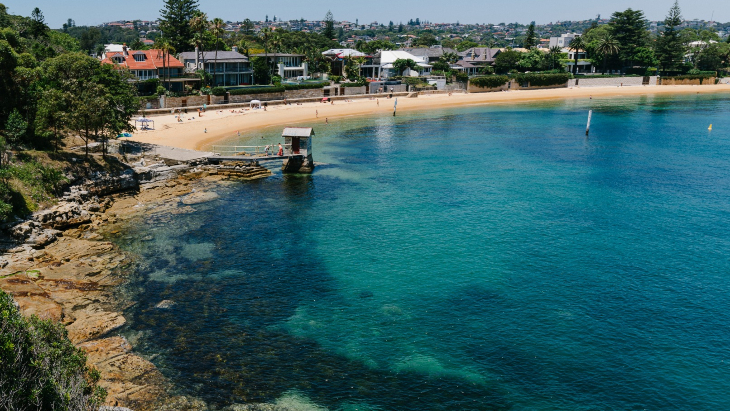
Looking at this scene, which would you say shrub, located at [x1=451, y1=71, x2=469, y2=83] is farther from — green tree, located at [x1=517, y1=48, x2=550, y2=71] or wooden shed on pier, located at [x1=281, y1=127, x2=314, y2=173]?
wooden shed on pier, located at [x1=281, y1=127, x2=314, y2=173]

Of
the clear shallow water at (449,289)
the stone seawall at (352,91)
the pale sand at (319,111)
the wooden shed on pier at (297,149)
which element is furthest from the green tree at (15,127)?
the stone seawall at (352,91)

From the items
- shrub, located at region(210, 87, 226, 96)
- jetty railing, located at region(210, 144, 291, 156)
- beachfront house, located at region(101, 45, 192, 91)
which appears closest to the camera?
jetty railing, located at region(210, 144, 291, 156)

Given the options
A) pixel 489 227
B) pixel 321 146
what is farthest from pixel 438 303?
pixel 321 146

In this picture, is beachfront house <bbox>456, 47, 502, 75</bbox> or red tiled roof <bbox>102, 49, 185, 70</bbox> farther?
beachfront house <bbox>456, 47, 502, 75</bbox>

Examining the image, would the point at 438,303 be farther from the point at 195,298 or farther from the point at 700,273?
the point at 700,273

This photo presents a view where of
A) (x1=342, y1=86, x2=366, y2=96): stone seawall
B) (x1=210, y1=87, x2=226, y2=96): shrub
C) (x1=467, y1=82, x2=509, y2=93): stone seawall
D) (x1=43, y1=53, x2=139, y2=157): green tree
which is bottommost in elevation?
(x1=43, y1=53, x2=139, y2=157): green tree

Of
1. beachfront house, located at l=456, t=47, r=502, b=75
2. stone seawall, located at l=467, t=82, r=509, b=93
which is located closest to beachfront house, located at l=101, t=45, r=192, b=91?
stone seawall, located at l=467, t=82, r=509, b=93

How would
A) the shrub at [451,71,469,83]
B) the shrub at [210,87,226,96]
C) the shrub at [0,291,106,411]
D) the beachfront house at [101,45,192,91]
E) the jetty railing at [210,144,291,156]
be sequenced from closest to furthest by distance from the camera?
the shrub at [0,291,106,411] < the jetty railing at [210,144,291,156] < the shrub at [210,87,226,96] < the beachfront house at [101,45,192,91] < the shrub at [451,71,469,83]

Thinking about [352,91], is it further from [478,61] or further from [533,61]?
[533,61]

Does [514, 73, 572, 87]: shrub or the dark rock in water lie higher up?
[514, 73, 572, 87]: shrub
